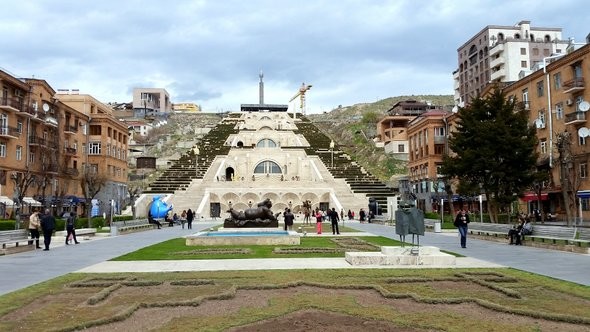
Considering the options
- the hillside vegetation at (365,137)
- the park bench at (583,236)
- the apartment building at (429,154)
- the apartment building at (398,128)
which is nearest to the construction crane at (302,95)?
the hillside vegetation at (365,137)

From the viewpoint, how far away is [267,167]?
83375 millimetres

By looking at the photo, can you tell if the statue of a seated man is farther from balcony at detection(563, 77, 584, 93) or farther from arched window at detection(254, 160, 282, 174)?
arched window at detection(254, 160, 282, 174)

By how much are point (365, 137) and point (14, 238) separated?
98920 millimetres

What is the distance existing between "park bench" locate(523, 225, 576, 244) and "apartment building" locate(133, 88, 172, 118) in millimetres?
139638

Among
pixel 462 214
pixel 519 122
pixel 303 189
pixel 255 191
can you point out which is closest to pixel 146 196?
pixel 255 191

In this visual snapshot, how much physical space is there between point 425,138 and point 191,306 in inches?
2259

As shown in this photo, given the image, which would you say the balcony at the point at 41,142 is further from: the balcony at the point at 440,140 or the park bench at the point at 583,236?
the park bench at the point at 583,236

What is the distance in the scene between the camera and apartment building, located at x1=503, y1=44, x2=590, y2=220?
37156 mm

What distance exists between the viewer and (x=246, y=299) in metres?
9.44

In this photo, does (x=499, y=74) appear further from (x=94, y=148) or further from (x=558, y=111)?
(x=94, y=148)

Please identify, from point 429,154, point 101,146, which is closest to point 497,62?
point 429,154

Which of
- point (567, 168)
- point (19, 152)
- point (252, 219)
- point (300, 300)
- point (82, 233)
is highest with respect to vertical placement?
point (19, 152)

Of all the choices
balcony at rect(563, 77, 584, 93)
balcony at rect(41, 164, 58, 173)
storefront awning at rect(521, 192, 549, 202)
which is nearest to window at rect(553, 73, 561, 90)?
balcony at rect(563, 77, 584, 93)

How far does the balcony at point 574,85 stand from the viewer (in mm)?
37438
